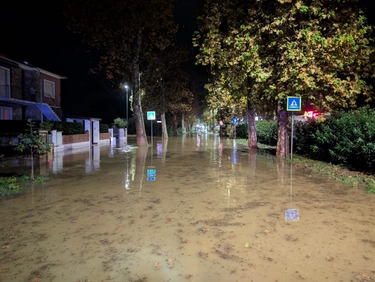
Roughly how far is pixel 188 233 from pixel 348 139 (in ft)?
31.7

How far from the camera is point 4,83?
26594 millimetres

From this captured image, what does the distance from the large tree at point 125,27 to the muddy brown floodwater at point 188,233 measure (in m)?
17.4

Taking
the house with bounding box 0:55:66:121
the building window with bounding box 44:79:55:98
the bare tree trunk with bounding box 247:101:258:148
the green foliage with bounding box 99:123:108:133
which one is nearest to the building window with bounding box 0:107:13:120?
the house with bounding box 0:55:66:121

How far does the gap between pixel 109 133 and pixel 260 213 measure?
32.5 m

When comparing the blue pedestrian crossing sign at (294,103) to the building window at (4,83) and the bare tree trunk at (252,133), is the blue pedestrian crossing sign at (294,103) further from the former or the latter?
the building window at (4,83)

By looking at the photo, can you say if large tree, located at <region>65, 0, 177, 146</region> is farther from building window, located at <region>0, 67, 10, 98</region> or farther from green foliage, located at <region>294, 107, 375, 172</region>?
green foliage, located at <region>294, 107, 375, 172</region>

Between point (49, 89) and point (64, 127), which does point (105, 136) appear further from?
point (64, 127)

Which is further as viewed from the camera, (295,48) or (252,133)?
(252,133)

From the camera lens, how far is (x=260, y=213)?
21.4 feet

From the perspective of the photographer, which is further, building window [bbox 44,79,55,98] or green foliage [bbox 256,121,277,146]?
building window [bbox 44,79,55,98]

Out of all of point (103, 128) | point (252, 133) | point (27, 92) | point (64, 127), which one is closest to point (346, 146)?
point (252, 133)

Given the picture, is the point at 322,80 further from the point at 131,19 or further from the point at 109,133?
the point at 109,133

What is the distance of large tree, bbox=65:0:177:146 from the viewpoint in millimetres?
23219

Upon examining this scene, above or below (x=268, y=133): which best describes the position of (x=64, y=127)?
above
